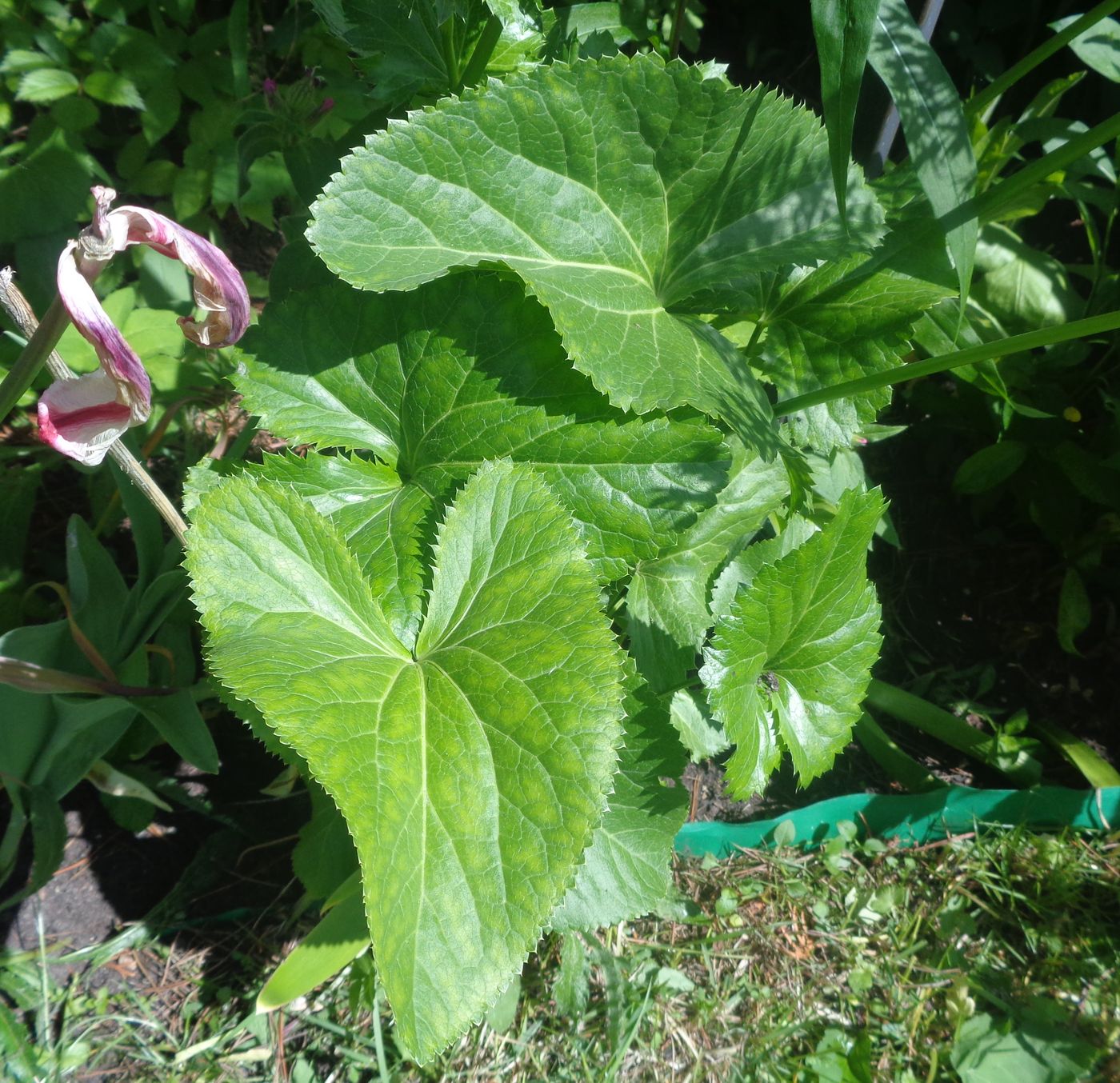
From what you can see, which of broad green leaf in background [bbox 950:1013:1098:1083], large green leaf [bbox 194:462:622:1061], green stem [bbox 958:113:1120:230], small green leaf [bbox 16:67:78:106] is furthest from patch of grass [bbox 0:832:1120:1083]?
small green leaf [bbox 16:67:78:106]

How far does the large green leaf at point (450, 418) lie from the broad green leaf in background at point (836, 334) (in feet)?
0.58

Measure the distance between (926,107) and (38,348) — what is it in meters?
0.71

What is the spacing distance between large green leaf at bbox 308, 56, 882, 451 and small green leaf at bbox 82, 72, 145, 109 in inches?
39.6

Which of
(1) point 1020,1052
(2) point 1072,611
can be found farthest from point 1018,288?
(1) point 1020,1052

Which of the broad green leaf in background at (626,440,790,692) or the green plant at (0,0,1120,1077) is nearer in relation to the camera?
the green plant at (0,0,1120,1077)

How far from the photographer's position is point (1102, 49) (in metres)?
1.31

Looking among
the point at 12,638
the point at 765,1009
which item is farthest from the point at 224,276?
the point at 765,1009

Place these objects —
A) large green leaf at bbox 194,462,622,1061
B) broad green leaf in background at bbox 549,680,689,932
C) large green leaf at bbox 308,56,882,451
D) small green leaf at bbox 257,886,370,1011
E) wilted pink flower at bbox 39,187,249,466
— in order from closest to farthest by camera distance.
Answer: wilted pink flower at bbox 39,187,249,466, large green leaf at bbox 194,462,622,1061, large green leaf at bbox 308,56,882,451, broad green leaf in background at bbox 549,680,689,932, small green leaf at bbox 257,886,370,1011

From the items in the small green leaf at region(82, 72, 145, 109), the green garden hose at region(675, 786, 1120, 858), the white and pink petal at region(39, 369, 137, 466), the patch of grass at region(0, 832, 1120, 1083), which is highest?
the white and pink petal at region(39, 369, 137, 466)

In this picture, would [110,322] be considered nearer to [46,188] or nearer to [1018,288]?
[46,188]

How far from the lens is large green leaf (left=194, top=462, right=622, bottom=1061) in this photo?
73cm

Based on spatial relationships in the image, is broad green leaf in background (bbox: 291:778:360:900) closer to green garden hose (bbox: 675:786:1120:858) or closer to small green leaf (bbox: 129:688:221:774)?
small green leaf (bbox: 129:688:221:774)

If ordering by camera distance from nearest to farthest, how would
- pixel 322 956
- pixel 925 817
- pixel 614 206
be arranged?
pixel 614 206
pixel 322 956
pixel 925 817

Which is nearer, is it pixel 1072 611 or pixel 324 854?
pixel 324 854
